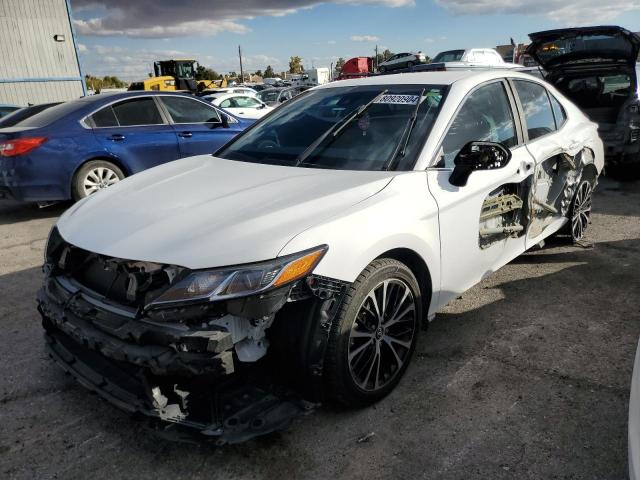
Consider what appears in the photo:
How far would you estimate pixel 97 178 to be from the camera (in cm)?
653

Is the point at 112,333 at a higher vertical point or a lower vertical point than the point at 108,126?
lower

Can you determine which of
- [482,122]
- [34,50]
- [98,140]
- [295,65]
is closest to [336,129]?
[482,122]

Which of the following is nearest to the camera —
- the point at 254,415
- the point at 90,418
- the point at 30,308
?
the point at 254,415

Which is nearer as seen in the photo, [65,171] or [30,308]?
[30,308]

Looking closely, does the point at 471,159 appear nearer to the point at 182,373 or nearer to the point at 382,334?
the point at 382,334

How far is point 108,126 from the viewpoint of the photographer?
665cm

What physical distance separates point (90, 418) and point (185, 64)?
3187 cm

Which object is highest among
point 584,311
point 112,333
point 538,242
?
point 112,333

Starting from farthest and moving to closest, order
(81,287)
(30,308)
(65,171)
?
(65,171), (30,308), (81,287)

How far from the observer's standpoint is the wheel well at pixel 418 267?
2.60 m

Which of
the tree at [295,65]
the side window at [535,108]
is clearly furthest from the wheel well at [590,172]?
the tree at [295,65]

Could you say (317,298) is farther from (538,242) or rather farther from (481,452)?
(538,242)

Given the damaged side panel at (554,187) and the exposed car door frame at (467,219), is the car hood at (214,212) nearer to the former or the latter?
the exposed car door frame at (467,219)

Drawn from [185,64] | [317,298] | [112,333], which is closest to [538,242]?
[317,298]
